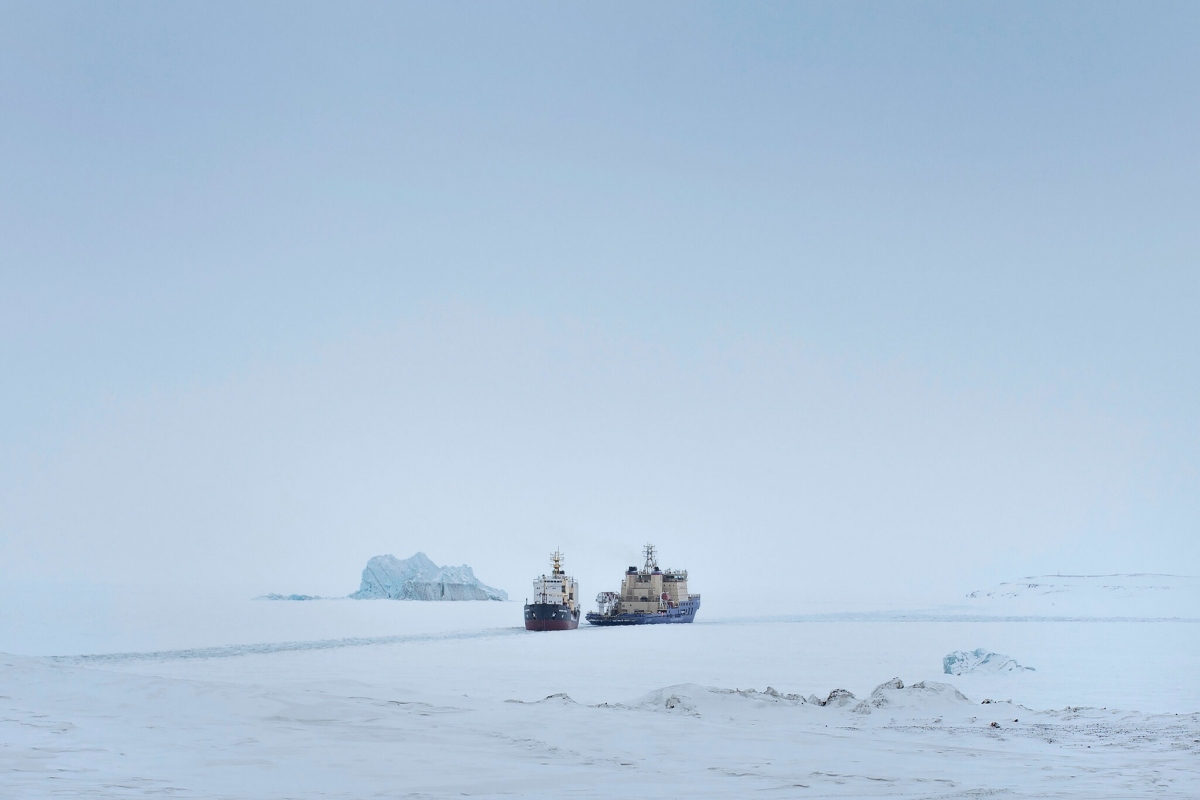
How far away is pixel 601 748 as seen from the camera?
11.9m

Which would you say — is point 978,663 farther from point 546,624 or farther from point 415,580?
point 415,580

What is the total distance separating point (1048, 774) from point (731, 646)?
40.9m

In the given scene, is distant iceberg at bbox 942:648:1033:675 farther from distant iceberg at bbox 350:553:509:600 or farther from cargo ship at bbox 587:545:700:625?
distant iceberg at bbox 350:553:509:600

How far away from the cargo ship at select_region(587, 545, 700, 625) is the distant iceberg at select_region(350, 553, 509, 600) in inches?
3492

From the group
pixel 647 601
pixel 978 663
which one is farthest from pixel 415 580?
pixel 978 663

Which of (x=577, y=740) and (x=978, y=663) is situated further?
(x=978, y=663)

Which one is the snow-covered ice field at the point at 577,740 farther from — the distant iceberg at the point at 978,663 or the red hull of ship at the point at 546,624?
the red hull of ship at the point at 546,624

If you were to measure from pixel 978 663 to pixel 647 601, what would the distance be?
59.2 metres

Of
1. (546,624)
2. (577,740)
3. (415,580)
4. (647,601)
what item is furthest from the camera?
(415,580)

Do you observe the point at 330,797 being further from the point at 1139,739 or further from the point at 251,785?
the point at 1139,739

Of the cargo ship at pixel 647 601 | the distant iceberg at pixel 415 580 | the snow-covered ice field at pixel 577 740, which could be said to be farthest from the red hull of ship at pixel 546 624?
the distant iceberg at pixel 415 580

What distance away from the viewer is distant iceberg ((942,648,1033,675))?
97.5ft

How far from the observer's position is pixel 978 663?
99.0 ft

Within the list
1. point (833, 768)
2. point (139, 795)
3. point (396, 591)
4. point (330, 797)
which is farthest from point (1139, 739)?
point (396, 591)
